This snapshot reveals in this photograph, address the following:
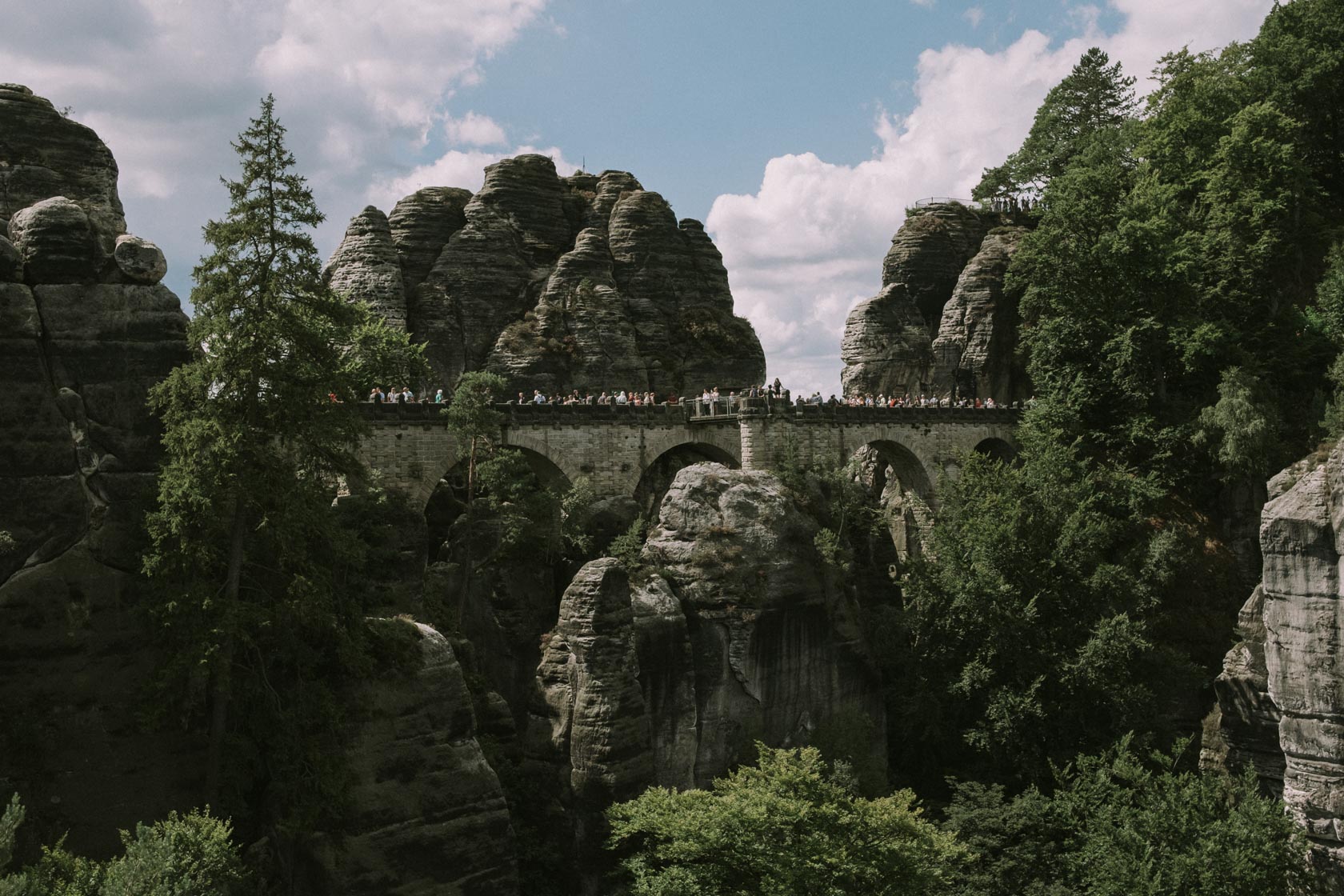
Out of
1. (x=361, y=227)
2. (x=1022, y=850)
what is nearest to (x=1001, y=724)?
(x=1022, y=850)

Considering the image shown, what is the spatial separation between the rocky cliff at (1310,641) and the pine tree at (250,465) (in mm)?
23342

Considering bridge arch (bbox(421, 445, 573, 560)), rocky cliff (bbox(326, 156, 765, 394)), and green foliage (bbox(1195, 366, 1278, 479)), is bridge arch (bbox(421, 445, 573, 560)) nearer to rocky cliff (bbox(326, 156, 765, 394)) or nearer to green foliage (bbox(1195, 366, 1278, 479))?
rocky cliff (bbox(326, 156, 765, 394))

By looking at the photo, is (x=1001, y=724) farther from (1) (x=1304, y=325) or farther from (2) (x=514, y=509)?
(1) (x=1304, y=325)

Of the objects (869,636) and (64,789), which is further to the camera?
(869,636)

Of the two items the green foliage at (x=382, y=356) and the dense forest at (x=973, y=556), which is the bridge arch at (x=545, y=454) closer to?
the dense forest at (x=973, y=556)

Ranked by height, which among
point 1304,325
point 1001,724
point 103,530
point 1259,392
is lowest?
point 1001,724

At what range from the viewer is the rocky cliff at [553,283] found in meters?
43.4

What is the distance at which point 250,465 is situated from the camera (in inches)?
799

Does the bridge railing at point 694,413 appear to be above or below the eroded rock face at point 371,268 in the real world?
below

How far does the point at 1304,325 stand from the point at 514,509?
3009 centimetres

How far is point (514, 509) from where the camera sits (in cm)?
3083

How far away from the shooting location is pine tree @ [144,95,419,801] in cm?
1969

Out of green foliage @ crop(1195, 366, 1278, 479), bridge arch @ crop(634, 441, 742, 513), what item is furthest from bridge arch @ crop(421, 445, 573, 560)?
green foliage @ crop(1195, 366, 1278, 479)

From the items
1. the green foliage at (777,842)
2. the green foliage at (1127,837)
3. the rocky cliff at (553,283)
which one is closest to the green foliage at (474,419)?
the rocky cliff at (553,283)
